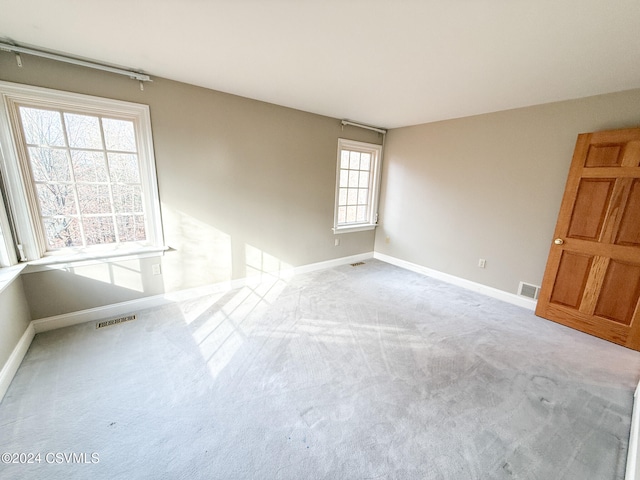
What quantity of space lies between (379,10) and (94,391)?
9.63 feet

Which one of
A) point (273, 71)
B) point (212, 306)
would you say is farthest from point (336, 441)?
point (273, 71)

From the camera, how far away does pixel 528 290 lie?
2.97m

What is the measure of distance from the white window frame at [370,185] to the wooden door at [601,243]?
8.21 feet

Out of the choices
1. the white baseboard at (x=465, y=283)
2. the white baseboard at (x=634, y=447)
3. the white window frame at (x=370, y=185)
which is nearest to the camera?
the white baseboard at (x=634, y=447)

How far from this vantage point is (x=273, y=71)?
217cm

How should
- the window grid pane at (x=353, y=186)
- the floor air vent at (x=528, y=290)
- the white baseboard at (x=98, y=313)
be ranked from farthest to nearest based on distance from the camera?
the window grid pane at (x=353, y=186), the floor air vent at (x=528, y=290), the white baseboard at (x=98, y=313)

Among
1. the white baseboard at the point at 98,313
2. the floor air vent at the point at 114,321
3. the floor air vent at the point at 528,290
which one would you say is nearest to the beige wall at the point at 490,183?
the floor air vent at the point at 528,290

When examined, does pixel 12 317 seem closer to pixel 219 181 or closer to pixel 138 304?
pixel 138 304

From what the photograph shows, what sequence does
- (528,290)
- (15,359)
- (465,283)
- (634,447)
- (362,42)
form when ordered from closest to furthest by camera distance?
(634,447)
(362,42)
(15,359)
(528,290)
(465,283)

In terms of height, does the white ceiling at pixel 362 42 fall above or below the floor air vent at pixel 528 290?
above

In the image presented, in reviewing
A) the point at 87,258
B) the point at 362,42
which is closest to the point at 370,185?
the point at 362,42

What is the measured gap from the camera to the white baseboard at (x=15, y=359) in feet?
5.24

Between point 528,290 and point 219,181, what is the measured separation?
3912 mm

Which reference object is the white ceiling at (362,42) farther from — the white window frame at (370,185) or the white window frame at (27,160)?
the white window frame at (370,185)
